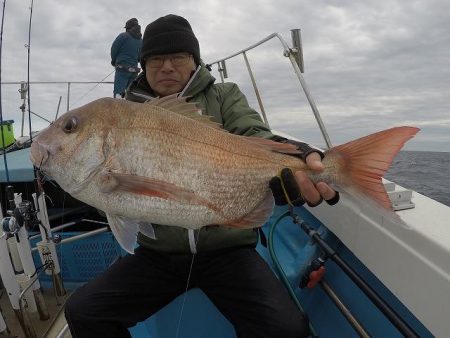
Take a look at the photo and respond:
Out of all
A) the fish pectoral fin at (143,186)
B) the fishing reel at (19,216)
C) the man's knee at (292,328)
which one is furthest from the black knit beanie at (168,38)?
the man's knee at (292,328)

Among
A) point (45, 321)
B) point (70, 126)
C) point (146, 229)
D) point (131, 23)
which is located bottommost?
point (45, 321)

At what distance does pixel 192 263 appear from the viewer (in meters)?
2.31

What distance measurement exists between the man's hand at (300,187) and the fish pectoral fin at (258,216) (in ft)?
0.15

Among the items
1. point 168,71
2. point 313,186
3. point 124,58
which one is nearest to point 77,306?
point 313,186

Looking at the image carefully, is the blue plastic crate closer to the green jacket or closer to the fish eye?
the green jacket

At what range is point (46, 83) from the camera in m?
A: 6.38

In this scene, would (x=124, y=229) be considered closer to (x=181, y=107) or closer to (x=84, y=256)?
(x=181, y=107)

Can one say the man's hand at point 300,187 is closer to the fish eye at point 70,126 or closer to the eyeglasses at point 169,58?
the fish eye at point 70,126

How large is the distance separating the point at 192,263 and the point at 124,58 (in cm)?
543

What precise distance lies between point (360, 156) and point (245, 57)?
279 centimetres

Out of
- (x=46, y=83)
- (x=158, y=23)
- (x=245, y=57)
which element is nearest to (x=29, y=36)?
(x=158, y=23)

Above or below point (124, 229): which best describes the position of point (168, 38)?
above

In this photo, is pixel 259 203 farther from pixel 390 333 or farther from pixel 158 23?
pixel 158 23

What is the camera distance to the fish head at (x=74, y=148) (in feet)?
5.45
